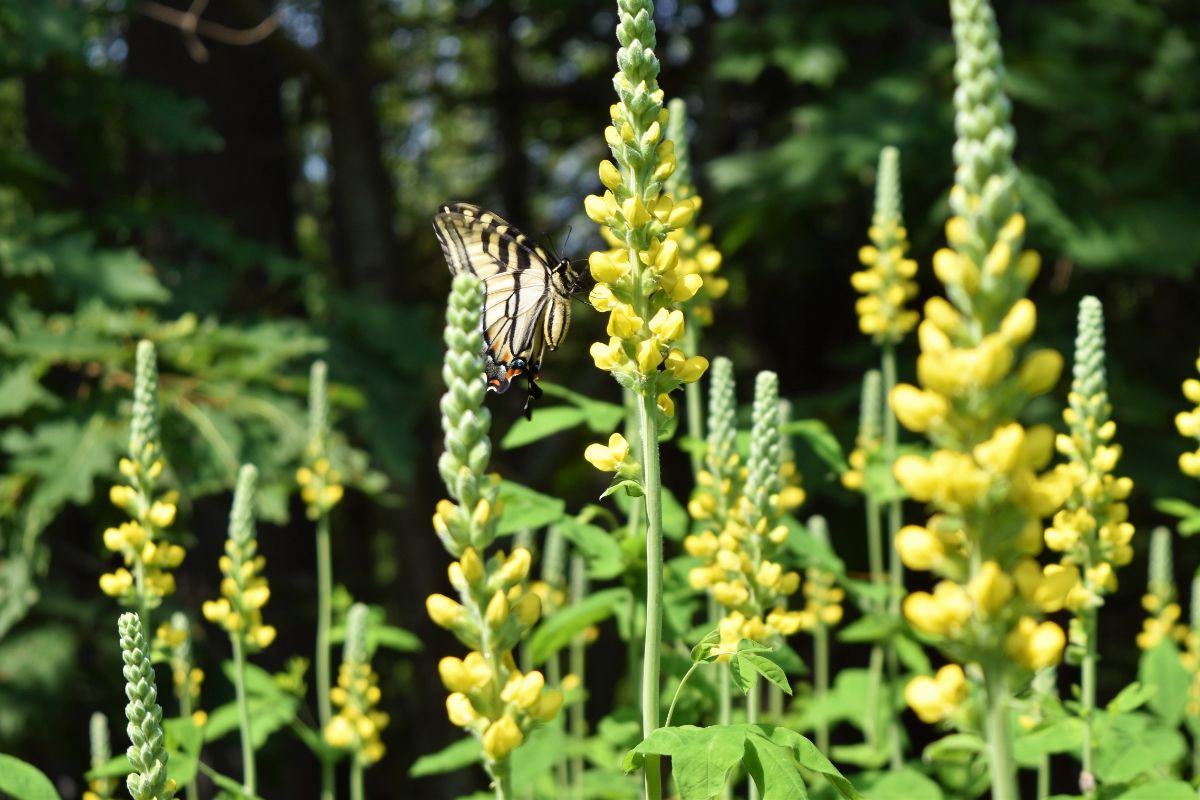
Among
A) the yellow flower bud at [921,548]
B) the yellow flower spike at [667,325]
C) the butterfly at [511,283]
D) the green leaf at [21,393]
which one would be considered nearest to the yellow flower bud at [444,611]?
the yellow flower spike at [667,325]

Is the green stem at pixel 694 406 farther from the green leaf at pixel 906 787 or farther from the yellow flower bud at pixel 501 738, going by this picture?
the yellow flower bud at pixel 501 738

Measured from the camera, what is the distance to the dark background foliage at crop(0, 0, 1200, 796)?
5.23m

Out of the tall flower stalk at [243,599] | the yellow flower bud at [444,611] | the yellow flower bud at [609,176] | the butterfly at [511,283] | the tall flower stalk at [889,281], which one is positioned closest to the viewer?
the yellow flower bud at [444,611]

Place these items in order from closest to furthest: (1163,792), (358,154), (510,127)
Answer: (1163,792)
(358,154)
(510,127)

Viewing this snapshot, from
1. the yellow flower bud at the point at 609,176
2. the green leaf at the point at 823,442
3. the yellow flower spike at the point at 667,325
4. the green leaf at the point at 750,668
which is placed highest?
the yellow flower bud at the point at 609,176

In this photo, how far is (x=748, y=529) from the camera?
8.52 ft

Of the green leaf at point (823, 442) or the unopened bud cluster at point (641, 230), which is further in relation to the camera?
the green leaf at point (823, 442)

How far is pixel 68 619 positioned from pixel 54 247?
1.91 metres

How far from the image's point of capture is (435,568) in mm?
8984

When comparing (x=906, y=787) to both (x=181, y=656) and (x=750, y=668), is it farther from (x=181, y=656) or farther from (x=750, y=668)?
(x=181, y=656)

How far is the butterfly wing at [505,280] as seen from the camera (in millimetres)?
4133

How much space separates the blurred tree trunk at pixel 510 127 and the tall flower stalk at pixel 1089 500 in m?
7.95

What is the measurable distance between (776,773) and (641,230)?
96 cm

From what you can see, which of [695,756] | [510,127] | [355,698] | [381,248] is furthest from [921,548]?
[510,127]
